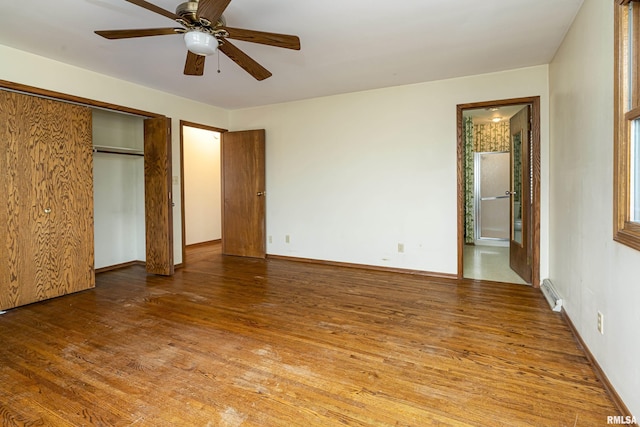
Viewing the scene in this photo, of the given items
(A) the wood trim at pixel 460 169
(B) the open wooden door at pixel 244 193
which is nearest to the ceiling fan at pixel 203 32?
(A) the wood trim at pixel 460 169

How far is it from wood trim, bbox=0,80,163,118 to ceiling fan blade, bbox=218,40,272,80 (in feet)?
7.24

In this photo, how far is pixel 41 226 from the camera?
3.35m

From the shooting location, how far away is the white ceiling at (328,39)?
243cm

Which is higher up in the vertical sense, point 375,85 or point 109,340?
point 375,85

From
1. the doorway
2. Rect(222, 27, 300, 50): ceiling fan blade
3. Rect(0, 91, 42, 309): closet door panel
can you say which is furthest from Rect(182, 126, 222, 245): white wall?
Rect(222, 27, 300, 50): ceiling fan blade

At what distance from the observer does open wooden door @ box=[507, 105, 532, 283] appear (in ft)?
12.6

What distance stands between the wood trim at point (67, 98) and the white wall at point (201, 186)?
6.44 feet

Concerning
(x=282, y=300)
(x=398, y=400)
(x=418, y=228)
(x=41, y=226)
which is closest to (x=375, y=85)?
Result: (x=418, y=228)

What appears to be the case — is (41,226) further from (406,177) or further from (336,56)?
(406,177)

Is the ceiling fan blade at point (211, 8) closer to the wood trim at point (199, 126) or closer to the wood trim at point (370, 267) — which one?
the wood trim at point (199, 126)

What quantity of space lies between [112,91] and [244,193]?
2.25 m

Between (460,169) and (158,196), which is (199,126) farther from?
A: (460,169)

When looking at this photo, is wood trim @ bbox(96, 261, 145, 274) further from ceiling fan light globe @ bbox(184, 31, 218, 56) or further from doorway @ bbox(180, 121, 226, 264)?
ceiling fan light globe @ bbox(184, 31, 218, 56)

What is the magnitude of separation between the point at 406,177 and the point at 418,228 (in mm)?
679
